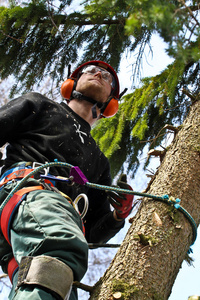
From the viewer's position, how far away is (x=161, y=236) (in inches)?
67.8

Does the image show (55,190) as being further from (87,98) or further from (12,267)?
(87,98)

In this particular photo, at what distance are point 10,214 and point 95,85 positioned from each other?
5.37 ft

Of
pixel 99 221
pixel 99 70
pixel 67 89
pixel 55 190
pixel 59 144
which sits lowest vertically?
pixel 99 221

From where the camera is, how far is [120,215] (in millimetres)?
2561

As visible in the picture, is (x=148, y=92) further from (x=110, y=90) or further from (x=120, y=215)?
(x=120, y=215)

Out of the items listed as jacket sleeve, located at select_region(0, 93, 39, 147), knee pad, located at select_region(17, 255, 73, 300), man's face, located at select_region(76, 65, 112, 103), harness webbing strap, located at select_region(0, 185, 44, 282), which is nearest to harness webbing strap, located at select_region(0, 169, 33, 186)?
harness webbing strap, located at select_region(0, 185, 44, 282)

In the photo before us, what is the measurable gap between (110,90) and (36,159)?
49.6 inches

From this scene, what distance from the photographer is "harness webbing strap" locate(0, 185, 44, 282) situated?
1.80 meters

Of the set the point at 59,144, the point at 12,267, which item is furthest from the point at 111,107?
the point at 12,267

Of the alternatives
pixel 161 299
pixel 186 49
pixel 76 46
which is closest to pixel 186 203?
pixel 161 299

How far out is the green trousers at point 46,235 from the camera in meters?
1.49

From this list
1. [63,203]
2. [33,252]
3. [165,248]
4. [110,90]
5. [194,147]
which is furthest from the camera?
[110,90]

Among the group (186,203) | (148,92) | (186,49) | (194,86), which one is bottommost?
(186,203)

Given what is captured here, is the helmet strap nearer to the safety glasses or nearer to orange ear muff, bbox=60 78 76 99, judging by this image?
orange ear muff, bbox=60 78 76 99
